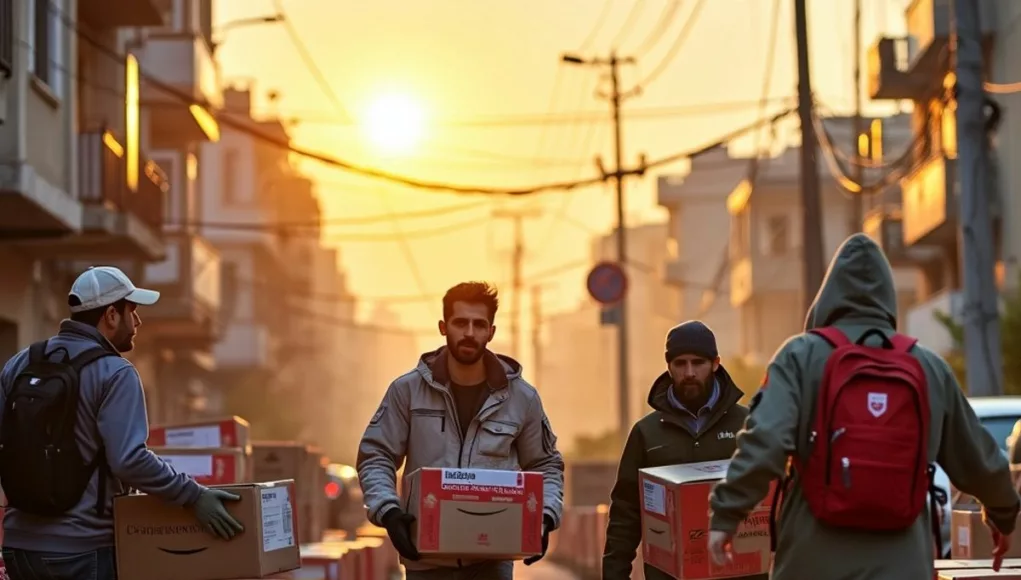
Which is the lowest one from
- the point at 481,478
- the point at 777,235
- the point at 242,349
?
the point at 481,478

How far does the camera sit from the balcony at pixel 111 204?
2377 centimetres

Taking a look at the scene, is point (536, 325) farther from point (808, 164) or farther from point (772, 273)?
point (808, 164)

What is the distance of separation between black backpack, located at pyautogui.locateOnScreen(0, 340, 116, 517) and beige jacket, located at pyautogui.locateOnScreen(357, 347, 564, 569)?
1.12 metres

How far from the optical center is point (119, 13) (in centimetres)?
2772

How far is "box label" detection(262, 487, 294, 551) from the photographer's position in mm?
7824

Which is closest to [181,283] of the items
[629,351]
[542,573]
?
[542,573]

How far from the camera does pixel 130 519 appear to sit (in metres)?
7.64

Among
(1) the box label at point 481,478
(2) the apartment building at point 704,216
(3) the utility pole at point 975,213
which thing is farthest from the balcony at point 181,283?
(2) the apartment building at point 704,216

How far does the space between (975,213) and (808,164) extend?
10.6 feet

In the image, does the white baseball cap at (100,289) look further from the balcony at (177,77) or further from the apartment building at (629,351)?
the apartment building at (629,351)

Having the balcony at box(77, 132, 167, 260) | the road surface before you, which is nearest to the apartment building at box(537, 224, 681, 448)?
the balcony at box(77, 132, 167, 260)

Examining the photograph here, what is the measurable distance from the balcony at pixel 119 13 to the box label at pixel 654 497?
19885mm

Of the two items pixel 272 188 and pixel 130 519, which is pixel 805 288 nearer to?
pixel 130 519

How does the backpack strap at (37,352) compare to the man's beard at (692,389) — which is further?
the man's beard at (692,389)
